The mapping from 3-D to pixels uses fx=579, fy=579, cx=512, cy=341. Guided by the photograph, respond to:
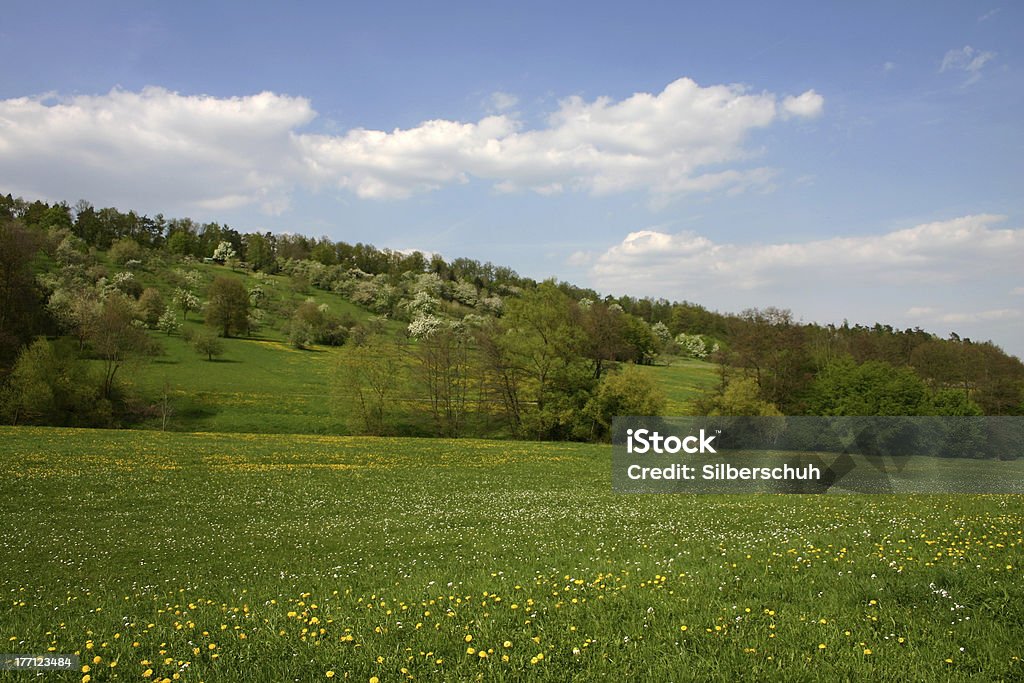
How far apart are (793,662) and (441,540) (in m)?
10.6

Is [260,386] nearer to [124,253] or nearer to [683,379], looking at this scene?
[683,379]

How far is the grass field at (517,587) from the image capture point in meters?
6.35

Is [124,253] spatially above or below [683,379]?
above

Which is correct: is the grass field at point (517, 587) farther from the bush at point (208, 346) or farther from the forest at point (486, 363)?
the bush at point (208, 346)

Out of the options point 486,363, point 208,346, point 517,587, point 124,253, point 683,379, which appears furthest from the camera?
point 124,253

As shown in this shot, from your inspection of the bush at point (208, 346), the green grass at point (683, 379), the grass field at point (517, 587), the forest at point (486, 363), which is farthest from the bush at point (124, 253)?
the grass field at point (517, 587)

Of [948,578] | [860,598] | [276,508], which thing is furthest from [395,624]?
[276,508]

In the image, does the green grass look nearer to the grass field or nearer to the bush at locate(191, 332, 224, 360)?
the grass field

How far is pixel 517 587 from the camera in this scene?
8.97 metres

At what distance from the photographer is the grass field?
6348 millimetres

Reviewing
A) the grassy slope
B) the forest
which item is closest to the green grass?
the grassy slope

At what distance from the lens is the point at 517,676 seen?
597 cm

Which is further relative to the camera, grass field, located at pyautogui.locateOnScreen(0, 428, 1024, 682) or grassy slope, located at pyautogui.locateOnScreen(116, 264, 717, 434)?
grassy slope, located at pyautogui.locateOnScreen(116, 264, 717, 434)

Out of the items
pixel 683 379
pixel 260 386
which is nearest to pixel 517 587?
pixel 260 386
